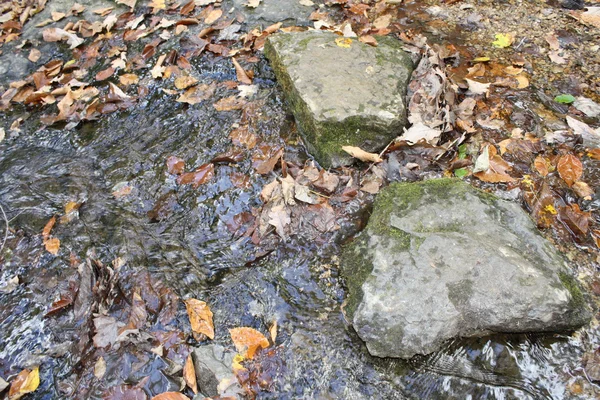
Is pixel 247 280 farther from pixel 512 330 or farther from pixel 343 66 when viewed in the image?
pixel 343 66

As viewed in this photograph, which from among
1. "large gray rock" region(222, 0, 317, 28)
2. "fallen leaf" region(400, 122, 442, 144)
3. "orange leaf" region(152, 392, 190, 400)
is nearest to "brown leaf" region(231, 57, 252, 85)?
"large gray rock" region(222, 0, 317, 28)

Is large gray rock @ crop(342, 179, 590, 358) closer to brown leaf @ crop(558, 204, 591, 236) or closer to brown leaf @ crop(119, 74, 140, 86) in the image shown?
brown leaf @ crop(558, 204, 591, 236)

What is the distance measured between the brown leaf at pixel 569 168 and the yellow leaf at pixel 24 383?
3.89 m

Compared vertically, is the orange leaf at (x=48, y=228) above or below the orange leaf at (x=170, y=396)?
above

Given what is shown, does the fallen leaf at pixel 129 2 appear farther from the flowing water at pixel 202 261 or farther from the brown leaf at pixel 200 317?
the brown leaf at pixel 200 317

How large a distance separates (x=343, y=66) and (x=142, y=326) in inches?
107

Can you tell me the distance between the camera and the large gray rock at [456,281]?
7.93 ft

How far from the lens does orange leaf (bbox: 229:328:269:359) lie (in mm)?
2654

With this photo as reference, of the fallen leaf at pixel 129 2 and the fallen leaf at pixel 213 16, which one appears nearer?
the fallen leaf at pixel 213 16

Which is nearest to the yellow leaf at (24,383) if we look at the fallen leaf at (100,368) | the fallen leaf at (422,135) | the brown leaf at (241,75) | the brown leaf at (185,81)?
the fallen leaf at (100,368)

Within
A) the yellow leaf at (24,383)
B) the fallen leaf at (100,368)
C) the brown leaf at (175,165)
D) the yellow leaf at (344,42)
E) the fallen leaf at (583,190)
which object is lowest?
the yellow leaf at (24,383)

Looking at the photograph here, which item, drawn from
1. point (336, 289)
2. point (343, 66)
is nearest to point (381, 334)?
point (336, 289)

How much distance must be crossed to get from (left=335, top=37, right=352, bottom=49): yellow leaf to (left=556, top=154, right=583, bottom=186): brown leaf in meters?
2.11

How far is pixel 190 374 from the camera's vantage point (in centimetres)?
259
